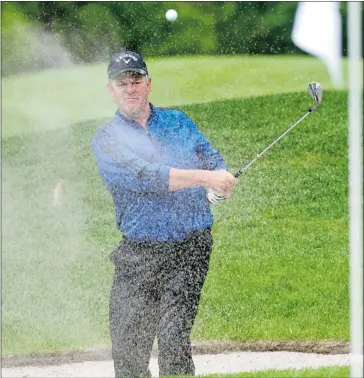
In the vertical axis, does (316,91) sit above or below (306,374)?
above

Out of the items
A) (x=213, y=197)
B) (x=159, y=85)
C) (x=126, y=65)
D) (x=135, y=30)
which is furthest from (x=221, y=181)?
(x=135, y=30)

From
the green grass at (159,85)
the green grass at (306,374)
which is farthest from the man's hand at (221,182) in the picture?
the green grass at (159,85)

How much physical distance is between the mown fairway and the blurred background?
1.86ft

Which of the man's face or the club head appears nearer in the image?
the man's face

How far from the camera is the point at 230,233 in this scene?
9156mm

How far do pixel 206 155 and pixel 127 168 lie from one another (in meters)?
0.36

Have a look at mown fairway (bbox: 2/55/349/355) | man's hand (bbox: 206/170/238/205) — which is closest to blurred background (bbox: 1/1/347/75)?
mown fairway (bbox: 2/55/349/355)

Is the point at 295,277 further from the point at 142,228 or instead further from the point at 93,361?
the point at 142,228

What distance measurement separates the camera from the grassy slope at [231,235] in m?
7.88

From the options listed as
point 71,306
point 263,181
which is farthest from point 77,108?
point 71,306

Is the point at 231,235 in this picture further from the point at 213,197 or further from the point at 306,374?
the point at 306,374

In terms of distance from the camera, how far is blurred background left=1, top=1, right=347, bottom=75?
33.4 feet

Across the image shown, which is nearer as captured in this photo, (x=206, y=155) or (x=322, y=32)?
(x=206, y=155)

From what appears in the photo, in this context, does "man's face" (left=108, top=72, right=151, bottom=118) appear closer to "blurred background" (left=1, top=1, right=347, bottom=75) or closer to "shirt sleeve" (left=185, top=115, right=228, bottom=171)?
"shirt sleeve" (left=185, top=115, right=228, bottom=171)
